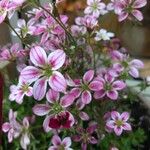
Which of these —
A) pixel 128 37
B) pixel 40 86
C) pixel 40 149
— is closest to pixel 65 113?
pixel 40 86

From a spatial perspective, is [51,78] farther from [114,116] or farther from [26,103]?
[26,103]

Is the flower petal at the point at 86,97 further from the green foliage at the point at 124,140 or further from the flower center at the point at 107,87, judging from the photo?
the green foliage at the point at 124,140

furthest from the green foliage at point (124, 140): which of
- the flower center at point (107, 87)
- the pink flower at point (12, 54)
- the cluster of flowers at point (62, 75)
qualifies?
the pink flower at point (12, 54)

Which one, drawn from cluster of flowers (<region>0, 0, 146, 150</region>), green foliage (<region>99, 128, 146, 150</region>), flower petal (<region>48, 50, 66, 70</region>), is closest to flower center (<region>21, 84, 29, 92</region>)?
cluster of flowers (<region>0, 0, 146, 150</region>)

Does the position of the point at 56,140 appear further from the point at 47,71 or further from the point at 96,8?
the point at 96,8

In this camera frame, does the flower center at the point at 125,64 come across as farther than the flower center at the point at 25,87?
Yes

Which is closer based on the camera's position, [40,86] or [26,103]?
[40,86]
